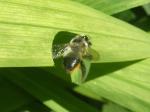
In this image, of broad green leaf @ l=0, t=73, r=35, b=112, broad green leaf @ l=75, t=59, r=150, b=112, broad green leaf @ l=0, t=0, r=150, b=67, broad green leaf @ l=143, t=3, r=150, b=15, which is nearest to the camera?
broad green leaf @ l=0, t=0, r=150, b=67

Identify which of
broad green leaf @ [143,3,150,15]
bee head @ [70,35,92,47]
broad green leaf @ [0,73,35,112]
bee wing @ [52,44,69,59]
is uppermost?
broad green leaf @ [143,3,150,15]

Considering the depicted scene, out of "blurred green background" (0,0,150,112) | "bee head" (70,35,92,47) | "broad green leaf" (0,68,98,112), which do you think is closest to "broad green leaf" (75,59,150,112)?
"blurred green background" (0,0,150,112)

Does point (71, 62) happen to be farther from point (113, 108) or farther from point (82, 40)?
Answer: point (113, 108)

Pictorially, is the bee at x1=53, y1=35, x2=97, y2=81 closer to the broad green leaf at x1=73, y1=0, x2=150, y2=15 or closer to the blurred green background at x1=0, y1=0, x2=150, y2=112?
the blurred green background at x1=0, y1=0, x2=150, y2=112

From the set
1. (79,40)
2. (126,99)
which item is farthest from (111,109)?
(79,40)

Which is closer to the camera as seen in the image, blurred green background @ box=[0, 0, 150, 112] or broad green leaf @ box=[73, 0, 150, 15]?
blurred green background @ box=[0, 0, 150, 112]

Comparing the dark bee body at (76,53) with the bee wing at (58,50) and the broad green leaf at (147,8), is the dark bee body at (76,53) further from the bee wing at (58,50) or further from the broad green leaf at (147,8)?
the broad green leaf at (147,8)

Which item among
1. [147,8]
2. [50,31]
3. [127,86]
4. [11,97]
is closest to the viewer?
[50,31]

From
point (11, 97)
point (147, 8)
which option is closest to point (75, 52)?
point (11, 97)
